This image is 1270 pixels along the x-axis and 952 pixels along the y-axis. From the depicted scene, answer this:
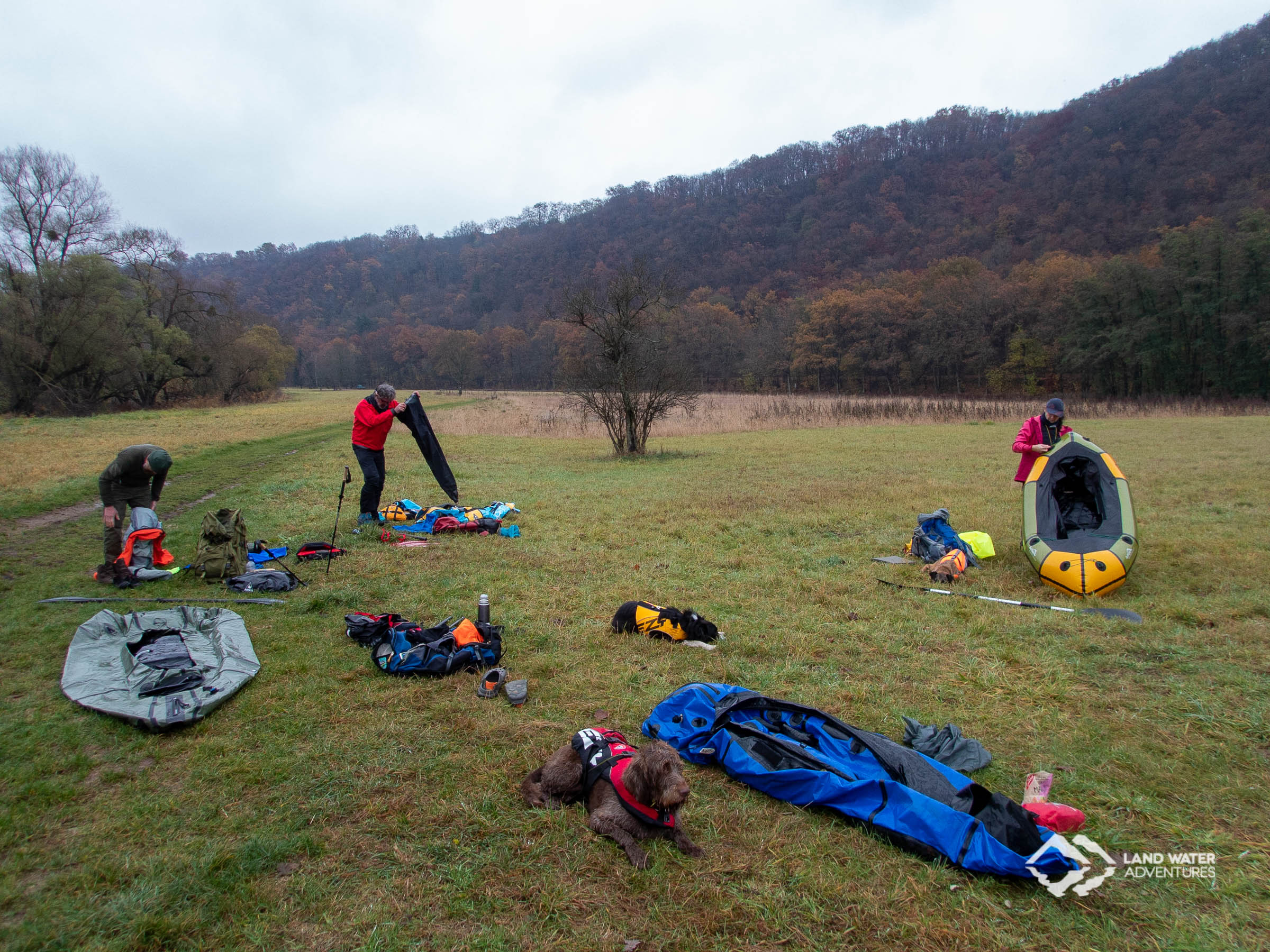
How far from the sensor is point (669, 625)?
193 inches

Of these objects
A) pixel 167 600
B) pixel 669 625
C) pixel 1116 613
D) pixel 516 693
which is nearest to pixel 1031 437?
pixel 1116 613

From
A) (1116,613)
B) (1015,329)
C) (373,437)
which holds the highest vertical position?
(1015,329)

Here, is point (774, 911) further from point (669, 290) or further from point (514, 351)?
point (514, 351)

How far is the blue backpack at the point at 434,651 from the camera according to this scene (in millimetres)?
4359

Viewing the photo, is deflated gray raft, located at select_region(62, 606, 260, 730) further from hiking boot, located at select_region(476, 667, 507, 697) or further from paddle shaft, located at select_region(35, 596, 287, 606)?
hiking boot, located at select_region(476, 667, 507, 697)

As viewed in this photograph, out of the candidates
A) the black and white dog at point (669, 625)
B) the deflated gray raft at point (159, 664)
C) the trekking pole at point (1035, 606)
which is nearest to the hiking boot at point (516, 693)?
the black and white dog at point (669, 625)

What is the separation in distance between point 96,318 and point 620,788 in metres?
38.7

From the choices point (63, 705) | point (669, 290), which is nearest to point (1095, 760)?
point (63, 705)

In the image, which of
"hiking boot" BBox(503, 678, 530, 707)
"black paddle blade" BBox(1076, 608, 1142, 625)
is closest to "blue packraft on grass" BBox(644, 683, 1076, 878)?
"hiking boot" BBox(503, 678, 530, 707)

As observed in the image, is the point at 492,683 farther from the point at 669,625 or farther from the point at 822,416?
the point at 822,416

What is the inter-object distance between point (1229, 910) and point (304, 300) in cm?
12654

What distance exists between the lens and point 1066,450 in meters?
7.11

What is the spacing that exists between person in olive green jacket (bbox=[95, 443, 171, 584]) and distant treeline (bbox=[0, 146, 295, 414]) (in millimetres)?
31645

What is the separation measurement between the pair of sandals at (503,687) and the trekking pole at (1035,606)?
3.86 meters
